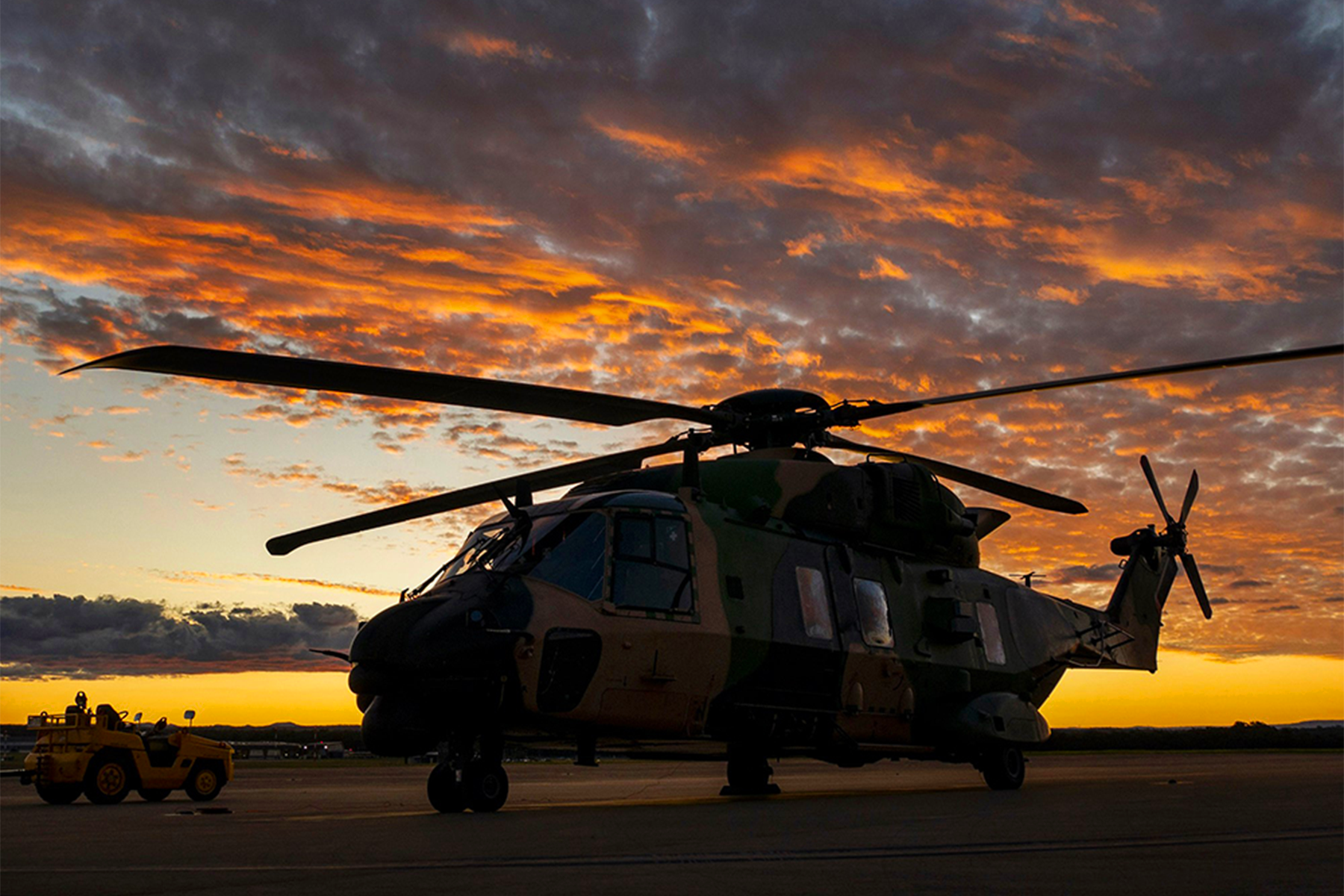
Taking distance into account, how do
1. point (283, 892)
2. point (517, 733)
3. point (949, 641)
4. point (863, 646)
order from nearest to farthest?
1. point (283, 892)
2. point (517, 733)
3. point (863, 646)
4. point (949, 641)

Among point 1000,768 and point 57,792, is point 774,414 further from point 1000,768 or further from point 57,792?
point 57,792

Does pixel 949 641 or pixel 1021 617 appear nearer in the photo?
pixel 949 641

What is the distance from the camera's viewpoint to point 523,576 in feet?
40.9

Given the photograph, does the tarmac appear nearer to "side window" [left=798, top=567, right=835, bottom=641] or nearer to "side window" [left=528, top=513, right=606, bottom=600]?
"side window" [left=798, top=567, right=835, bottom=641]

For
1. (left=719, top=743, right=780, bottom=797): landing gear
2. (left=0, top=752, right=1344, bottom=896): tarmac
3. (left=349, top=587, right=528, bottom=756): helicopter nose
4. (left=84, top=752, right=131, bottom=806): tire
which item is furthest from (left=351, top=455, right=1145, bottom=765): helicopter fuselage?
(left=84, top=752, right=131, bottom=806): tire

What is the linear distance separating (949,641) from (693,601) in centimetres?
553

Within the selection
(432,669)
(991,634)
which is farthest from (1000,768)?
(432,669)

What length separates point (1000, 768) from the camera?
17.2 meters

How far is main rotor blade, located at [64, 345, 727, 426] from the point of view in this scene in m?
9.77

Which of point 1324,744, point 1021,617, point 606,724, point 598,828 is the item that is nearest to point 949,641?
point 1021,617

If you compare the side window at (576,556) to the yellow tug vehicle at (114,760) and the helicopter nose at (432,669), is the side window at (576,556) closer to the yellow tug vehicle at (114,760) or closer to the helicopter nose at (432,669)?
the helicopter nose at (432,669)

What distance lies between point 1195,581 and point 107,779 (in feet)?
67.7

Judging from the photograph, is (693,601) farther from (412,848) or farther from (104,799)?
(104,799)

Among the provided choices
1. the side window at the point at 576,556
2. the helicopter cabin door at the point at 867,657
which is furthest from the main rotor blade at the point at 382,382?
the helicopter cabin door at the point at 867,657
